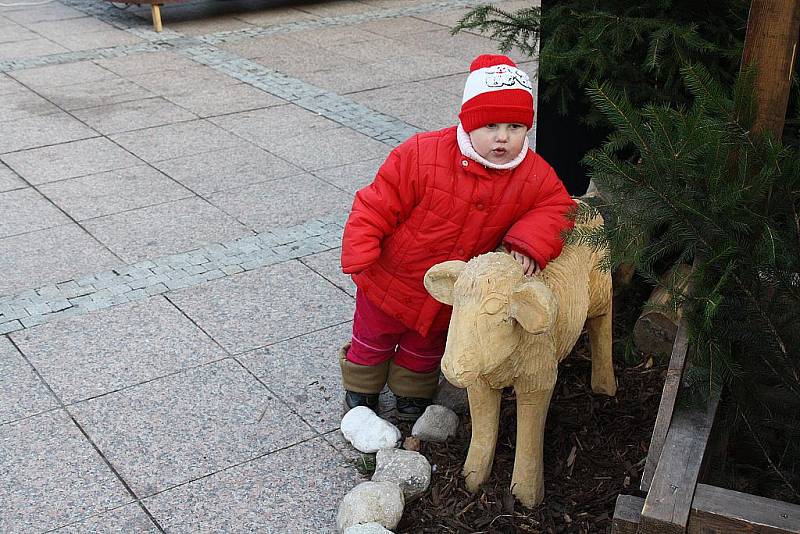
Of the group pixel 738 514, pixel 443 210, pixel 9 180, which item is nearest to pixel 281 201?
pixel 9 180

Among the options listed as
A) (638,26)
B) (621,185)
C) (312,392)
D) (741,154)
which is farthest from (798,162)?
(312,392)

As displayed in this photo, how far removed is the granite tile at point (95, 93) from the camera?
8.83m

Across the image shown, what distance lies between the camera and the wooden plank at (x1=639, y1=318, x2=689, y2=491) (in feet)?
9.40

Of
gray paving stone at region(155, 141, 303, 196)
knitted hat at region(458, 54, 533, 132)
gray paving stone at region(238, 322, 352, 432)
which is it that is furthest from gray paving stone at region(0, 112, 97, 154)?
knitted hat at region(458, 54, 533, 132)

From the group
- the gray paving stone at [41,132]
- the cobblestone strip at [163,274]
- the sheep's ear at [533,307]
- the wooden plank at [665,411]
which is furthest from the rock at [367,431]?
the gray paving stone at [41,132]

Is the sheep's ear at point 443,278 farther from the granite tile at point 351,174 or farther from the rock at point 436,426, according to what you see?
the granite tile at point 351,174

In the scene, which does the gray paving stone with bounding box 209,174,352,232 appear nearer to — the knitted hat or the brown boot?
the brown boot

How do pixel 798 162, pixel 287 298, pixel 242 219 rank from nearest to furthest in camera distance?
pixel 798 162
pixel 287 298
pixel 242 219

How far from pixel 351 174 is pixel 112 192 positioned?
5.78 ft

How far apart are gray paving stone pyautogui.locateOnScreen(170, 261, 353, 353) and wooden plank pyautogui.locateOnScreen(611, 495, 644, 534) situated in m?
2.46

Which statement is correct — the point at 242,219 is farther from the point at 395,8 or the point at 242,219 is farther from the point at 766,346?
the point at 395,8

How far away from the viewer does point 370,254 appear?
350cm

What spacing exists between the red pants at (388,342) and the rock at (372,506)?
0.66 meters

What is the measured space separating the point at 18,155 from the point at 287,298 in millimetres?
3521
